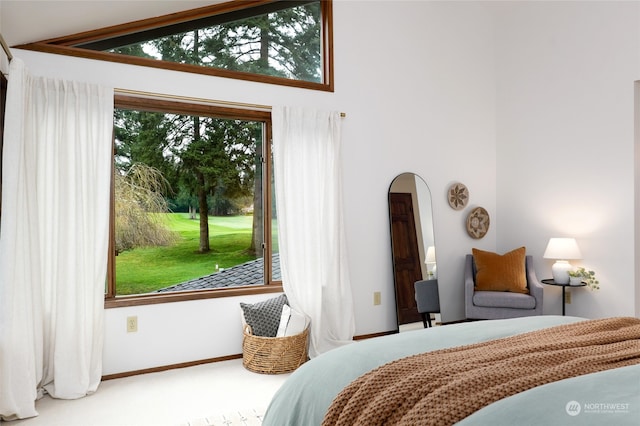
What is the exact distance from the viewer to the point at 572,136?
4426 millimetres

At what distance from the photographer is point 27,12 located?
2.79m

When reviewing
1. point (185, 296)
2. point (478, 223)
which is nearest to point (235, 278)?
point (185, 296)

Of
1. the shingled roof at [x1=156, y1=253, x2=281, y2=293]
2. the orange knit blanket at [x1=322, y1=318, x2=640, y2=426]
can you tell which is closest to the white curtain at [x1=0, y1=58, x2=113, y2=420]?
the shingled roof at [x1=156, y1=253, x2=281, y2=293]

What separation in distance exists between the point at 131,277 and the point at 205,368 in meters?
0.87

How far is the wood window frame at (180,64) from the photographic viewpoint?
10.6ft

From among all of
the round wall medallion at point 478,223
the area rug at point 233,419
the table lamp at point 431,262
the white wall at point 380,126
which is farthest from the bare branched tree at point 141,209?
the round wall medallion at point 478,223

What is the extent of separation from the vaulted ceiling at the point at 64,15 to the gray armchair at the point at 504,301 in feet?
11.2

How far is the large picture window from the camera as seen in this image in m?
3.49

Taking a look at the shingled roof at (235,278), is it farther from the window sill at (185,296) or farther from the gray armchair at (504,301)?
the gray armchair at (504,301)

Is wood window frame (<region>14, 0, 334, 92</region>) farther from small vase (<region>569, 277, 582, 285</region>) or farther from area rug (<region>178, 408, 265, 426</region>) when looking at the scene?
small vase (<region>569, 277, 582, 285</region>)

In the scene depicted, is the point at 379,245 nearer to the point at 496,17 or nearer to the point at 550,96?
the point at 550,96

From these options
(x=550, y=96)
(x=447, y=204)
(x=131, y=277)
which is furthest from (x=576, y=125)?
(x=131, y=277)

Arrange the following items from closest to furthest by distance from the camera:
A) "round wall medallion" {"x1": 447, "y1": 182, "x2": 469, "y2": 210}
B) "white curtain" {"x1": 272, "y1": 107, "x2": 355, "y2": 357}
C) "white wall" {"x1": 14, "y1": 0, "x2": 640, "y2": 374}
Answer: "white wall" {"x1": 14, "y1": 0, "x2": 640, "y2": 374}, "white curtain" {"x1": 272, "y1": 107, "x2": 355, "y2": 357}, "round wall medallion" {"x1": 447, "y1": 182, "x2": 469, "y2": 210}

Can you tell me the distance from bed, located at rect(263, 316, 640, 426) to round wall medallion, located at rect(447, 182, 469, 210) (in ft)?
8.54
